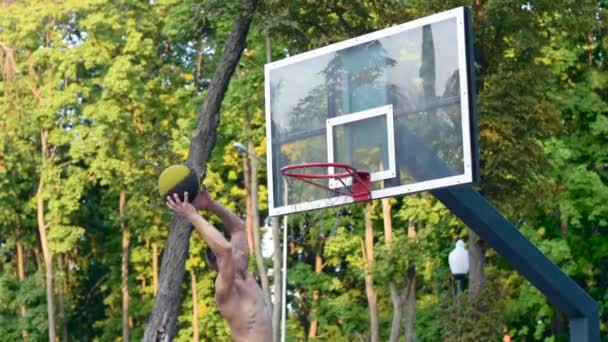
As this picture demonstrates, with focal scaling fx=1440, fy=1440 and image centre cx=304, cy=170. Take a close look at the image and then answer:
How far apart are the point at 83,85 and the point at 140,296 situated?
8272 mm

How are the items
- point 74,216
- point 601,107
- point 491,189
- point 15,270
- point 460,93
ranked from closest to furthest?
1. point 460,93
2. point 491,189
3. point 601,107
4. point 74,216
5. point 15,270

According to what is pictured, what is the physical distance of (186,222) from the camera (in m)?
24.6

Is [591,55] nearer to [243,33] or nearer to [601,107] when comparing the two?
[601,107]

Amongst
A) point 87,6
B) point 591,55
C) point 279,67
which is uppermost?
point 87,6

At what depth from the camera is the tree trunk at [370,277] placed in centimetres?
3900

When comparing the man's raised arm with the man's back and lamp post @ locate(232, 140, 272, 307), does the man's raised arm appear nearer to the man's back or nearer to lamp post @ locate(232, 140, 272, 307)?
A: the man's back

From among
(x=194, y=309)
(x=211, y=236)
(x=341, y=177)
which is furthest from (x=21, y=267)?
(x=211, y=236)

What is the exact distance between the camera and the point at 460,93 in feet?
48.5

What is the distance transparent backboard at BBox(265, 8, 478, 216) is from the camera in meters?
14.8

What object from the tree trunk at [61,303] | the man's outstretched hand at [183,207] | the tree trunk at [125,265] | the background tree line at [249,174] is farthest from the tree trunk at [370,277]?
the man's outstretched hand at [183,207]

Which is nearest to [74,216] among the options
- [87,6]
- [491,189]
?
[87,6]

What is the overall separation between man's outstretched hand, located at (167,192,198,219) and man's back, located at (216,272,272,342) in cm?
62

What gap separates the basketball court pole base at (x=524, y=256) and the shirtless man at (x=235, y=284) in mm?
5050

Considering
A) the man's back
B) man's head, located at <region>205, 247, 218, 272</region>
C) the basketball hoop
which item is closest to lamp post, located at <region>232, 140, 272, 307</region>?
the basketball hoop
